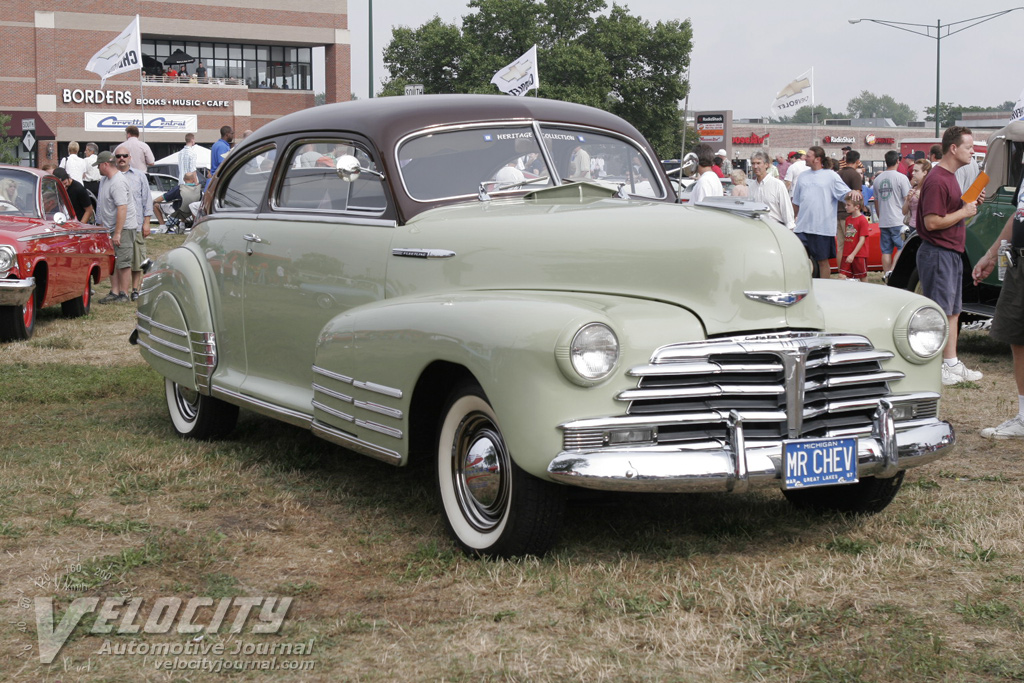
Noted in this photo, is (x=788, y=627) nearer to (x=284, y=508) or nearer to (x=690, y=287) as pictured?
(x=690, y=287)

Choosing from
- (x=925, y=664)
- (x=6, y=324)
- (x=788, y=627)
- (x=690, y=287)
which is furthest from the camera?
(x=6, y=324)

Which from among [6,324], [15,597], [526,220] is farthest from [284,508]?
[6,324]

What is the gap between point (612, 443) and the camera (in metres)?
3.77

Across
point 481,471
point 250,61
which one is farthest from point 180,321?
point 250,61

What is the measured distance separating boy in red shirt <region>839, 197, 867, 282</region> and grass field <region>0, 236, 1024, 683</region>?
747 centimetres

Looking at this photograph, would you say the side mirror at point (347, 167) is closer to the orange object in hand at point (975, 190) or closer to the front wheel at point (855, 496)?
the front wheel at point (855, 496)

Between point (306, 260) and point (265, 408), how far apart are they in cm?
81

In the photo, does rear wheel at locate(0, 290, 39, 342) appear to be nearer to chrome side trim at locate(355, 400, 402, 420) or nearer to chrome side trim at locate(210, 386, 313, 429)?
chrome side trim at locate(210, 386, 313, 429)

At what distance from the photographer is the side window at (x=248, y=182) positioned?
5926 mm

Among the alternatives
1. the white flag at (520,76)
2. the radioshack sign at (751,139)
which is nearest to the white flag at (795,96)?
the white flag at (520,76)

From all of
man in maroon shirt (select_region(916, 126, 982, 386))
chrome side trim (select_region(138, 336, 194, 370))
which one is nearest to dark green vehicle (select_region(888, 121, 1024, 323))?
man in maroon shirt (select_region(916, 126, 982, 386))

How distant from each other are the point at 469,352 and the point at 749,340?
1.00m

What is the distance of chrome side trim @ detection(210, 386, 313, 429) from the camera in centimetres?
526

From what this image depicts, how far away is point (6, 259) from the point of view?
9688mm
